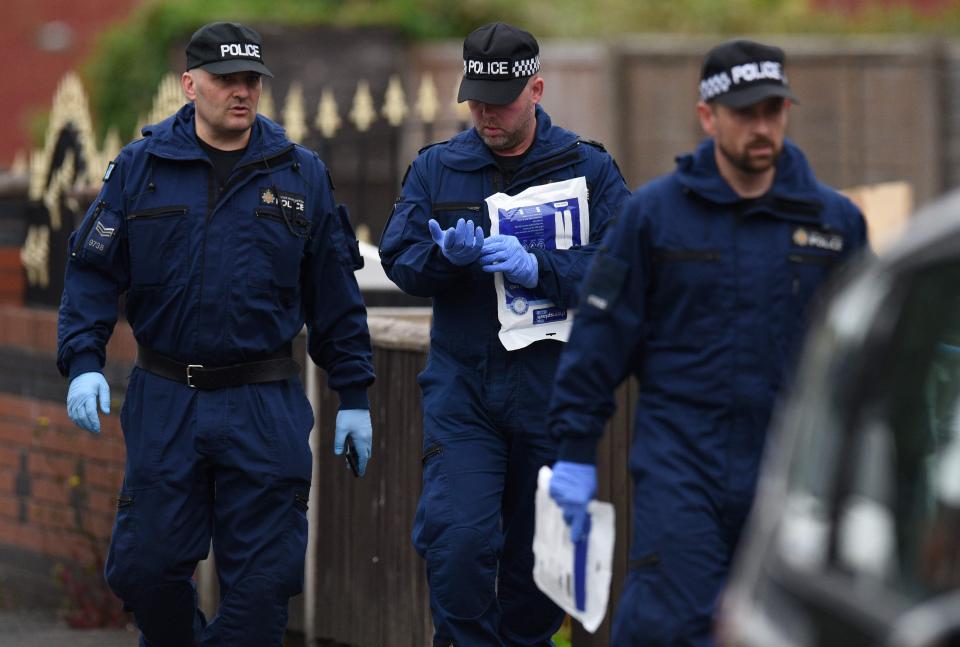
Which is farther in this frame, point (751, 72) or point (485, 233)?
point (485, 233)

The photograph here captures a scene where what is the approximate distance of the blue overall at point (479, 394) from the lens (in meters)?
5.60

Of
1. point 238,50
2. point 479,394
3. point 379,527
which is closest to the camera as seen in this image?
point 479,394

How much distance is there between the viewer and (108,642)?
7668 millimetres

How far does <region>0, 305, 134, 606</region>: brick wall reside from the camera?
802 cm

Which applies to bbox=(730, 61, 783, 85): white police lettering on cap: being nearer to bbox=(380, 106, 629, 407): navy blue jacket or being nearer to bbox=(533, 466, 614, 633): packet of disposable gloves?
bbox=(533, 466, 614, 633): packet of disposable gloves

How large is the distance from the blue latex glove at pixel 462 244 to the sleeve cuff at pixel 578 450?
100cm

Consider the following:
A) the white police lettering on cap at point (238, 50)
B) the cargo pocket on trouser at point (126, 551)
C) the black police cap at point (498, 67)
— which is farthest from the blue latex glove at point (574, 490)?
the white police lettering on cap at point (238, 50)

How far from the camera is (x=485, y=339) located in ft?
18.8

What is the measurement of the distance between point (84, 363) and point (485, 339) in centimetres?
124

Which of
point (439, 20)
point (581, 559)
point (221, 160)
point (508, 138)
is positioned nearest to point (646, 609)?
point (581, 559)

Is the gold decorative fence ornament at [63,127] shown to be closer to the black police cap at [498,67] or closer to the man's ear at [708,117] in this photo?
the black police cap at [498,67]

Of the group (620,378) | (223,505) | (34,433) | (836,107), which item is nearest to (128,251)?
(223,505)

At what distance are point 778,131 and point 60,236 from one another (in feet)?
15.6

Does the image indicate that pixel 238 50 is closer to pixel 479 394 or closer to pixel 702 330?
pixel 479 394
